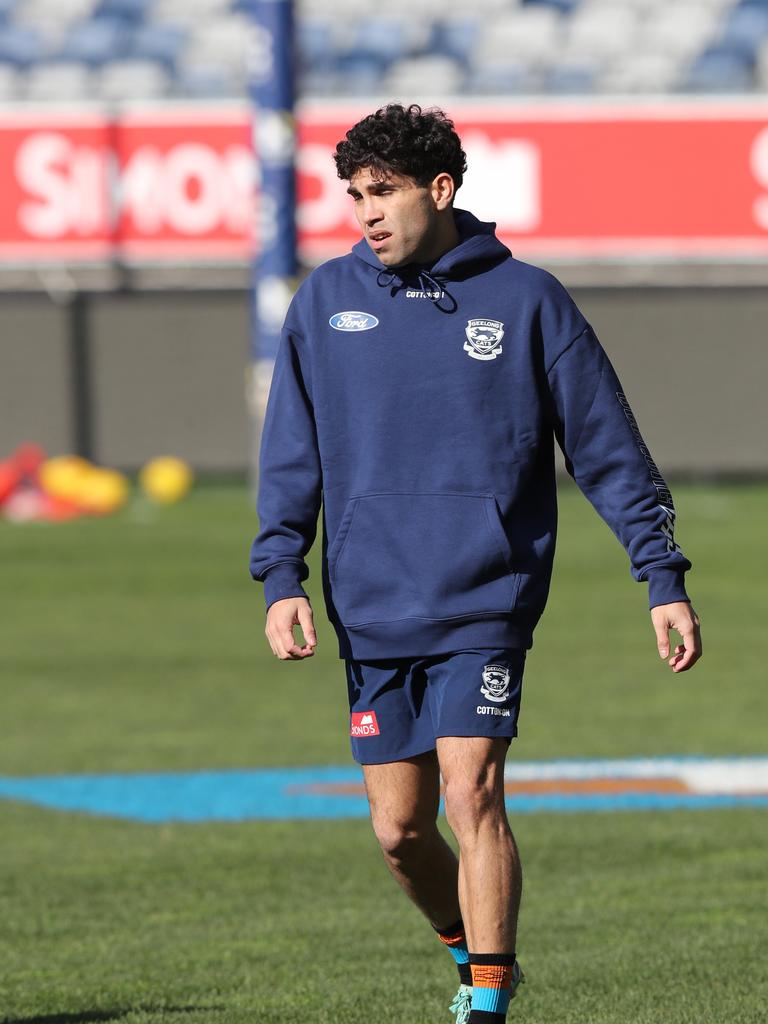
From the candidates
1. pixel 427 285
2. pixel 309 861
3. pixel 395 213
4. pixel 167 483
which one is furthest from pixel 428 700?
pixel 167 483

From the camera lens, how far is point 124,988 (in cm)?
471

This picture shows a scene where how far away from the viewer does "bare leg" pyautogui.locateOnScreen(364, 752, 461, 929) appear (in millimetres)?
3879

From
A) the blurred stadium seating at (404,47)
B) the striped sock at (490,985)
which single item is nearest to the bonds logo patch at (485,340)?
the striped sock at (490,985)

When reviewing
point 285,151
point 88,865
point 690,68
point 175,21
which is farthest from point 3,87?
point 88,865

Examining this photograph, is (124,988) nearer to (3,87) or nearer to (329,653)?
(329,653)

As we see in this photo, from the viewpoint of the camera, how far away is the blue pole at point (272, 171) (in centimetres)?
2075

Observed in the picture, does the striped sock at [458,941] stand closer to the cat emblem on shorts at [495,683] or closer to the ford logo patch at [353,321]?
the cat emblem on shorts at [495,683]

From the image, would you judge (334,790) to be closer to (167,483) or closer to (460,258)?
(460,258)

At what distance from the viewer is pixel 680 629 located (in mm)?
3721

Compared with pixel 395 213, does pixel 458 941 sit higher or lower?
lower

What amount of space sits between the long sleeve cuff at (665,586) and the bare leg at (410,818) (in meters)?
0.56

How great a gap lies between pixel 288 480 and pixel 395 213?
23.2 inches

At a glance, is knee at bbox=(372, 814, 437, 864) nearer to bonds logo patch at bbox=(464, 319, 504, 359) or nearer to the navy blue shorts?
the navy blue shorts

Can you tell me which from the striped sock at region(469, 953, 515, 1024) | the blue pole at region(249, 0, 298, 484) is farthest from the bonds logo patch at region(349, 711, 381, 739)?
the blue pole at region(249, 0, 298, 484)
